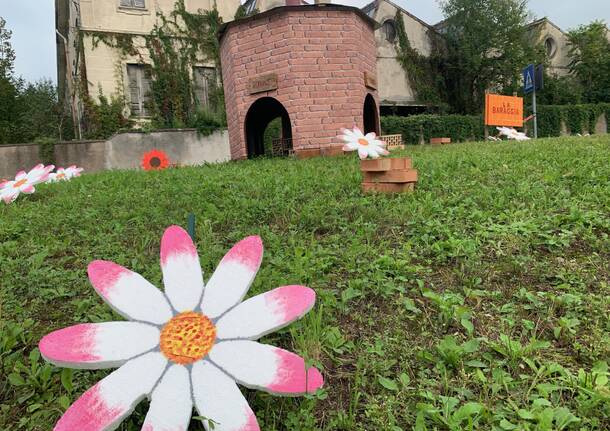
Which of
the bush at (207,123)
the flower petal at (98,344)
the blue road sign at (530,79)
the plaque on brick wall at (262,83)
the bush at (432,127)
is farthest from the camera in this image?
the bush at (432,127)

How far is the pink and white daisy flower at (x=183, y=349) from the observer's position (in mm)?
1320

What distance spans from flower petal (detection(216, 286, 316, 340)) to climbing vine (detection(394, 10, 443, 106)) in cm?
2268

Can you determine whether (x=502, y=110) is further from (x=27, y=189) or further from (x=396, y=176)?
(x=27, y=189)

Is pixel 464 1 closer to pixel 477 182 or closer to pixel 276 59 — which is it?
pixel 276 59

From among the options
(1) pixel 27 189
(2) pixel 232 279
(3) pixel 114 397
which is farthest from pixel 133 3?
(3) pixel 114 397

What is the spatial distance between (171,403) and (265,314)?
41 cm

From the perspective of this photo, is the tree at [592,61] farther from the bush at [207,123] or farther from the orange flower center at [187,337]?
the orange flower center at [187,337]

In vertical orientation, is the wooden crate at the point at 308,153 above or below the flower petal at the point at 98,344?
above

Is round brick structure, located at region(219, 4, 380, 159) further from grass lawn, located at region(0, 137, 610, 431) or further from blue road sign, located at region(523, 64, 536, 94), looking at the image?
blue road sign, located at region(523, 64, 536, 94)

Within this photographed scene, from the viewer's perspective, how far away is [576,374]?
5.30ft

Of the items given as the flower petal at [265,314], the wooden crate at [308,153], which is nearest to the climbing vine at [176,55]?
the wooden crate at [308,153]

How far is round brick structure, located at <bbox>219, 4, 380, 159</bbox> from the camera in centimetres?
800

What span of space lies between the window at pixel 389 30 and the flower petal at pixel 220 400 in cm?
2302

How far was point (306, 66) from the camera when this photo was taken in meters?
8.00
